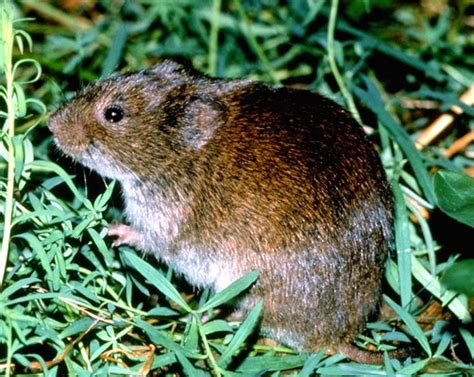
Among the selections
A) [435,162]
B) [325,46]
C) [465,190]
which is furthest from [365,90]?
[465,190]

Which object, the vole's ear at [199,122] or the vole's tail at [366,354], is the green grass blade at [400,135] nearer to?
the vole's tail at [366,354]

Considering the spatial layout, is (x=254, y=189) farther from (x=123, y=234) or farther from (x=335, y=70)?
(x=335, y=70)

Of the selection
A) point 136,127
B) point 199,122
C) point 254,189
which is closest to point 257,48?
point 199,122

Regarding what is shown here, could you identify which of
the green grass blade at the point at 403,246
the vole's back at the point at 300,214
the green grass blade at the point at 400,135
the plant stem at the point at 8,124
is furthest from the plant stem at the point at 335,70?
the plant stem at the point at 8,124

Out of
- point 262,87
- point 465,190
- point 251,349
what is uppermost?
point 262,87

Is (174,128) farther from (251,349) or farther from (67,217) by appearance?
(251,349)

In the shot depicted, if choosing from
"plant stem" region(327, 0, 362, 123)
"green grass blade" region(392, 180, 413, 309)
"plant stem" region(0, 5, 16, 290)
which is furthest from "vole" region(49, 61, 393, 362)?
"plant stem" region(327, 0, 362, 123)
